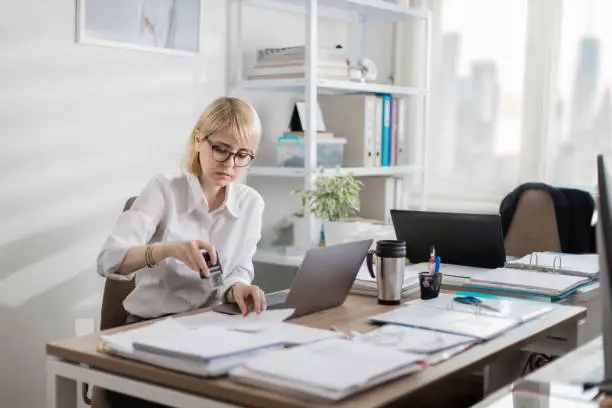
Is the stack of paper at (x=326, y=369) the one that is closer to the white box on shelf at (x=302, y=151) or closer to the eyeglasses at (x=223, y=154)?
the eyeglasses at (x=223, y=154)

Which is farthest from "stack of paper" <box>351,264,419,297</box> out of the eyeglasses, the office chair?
the office chair

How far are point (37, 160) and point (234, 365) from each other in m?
1.68

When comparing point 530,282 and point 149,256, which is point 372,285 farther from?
point 149,256

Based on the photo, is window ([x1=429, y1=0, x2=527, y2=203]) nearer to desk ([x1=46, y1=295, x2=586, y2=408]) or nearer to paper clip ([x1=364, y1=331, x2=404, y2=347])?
desk ([x1=46, y1=295, x2=586, y2=408])

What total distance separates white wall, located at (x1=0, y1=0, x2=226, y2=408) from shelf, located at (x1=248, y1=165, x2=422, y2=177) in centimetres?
51

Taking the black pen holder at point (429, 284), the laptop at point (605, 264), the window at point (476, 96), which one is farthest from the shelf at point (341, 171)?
the laptop at point (605, 264)

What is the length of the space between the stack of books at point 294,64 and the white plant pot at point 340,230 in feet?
2.10

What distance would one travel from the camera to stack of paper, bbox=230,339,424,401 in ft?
4.27

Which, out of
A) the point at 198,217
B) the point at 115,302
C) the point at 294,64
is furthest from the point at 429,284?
the point at 294,64

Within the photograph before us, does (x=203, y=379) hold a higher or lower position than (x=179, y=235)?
lower

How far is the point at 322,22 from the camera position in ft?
13.4

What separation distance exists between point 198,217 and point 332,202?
1.11 meters

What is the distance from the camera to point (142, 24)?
3.15 meters

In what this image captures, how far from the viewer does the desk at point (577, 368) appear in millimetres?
1269
